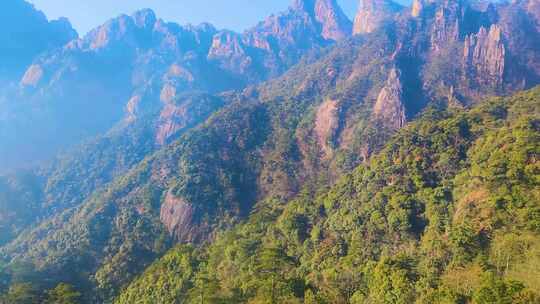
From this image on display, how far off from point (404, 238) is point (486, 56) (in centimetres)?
12912

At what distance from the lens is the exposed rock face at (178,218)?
120 m

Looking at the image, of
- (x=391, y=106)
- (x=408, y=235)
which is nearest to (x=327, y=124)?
(x=391, y=106)

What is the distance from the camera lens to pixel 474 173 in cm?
7488

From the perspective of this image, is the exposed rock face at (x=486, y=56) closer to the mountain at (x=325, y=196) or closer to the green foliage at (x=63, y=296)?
the mountain at (x=325, y=196)

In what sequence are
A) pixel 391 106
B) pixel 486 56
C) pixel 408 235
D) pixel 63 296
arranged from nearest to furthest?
pixel 63 296, pixel 408 235, pixel 391 106, pixel 486 56

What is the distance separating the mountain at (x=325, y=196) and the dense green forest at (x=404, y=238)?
36cm

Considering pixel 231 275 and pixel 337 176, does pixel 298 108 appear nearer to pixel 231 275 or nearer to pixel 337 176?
pixel 337 176

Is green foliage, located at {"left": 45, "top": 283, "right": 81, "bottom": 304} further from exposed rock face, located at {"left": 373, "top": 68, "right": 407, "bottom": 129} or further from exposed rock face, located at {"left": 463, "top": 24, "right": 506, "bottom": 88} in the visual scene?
exposed rock face, located at {"left": 463, "top": 24, "right": 506, "bottom": 88}

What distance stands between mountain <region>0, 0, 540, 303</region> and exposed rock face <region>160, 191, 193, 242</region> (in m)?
0.44

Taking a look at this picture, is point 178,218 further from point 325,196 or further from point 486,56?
point 486,56

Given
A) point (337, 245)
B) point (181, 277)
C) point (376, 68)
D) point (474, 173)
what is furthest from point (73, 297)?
point (376, 68)

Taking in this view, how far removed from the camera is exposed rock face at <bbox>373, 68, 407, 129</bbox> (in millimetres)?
144538

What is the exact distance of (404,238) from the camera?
244ft

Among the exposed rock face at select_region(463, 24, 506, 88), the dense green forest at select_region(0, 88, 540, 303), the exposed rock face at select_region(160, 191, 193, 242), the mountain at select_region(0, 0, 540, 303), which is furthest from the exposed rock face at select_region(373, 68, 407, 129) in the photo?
the exposed rock face at select_region(160, 191, 193, 242)
